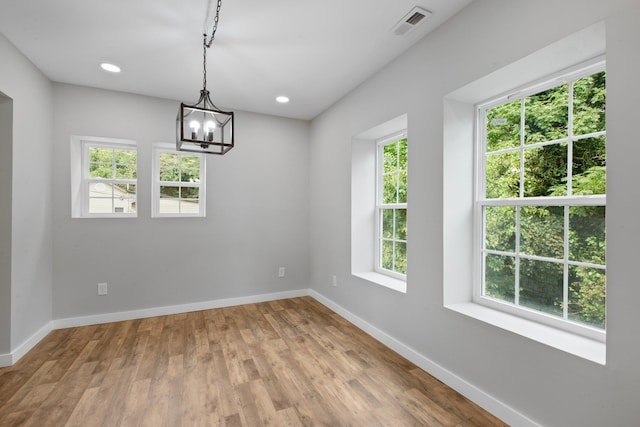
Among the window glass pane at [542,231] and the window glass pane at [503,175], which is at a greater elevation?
the window glass pane at [503,175]

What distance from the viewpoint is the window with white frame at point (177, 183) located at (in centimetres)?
378

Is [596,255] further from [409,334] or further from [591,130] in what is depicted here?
[409,334]

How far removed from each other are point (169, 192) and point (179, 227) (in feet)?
1.57

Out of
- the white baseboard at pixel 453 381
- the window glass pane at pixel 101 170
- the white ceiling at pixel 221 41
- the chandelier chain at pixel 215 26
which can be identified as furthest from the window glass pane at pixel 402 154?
the window glass pane at pixel 101 170

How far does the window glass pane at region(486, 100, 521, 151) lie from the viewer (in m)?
2.09

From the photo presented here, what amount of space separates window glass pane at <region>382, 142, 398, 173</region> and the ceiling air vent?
47.1 inches

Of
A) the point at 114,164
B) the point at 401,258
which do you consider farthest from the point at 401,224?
the point at 114,164

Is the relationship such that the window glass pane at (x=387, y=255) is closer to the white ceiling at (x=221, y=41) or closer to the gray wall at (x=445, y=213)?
the gray wall at (x=445, y=213)

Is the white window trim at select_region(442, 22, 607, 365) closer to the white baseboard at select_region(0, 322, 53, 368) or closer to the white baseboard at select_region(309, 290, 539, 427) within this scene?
the white baseboard at select_region(309, 290, 539, 427)

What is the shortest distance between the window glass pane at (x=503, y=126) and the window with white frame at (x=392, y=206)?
965 millimetres

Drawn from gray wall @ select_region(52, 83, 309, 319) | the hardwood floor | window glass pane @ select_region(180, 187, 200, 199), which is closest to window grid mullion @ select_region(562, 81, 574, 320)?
the hardwood floor

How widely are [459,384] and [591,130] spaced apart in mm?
1827

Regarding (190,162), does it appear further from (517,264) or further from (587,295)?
(587,295)

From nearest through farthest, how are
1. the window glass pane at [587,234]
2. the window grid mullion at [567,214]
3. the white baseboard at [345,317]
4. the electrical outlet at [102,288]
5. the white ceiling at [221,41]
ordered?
the window glass pane at [587,234], the window grid mullion at [567,214], the white baseboard at [345,317], the white ceiling at [221,41], the electrical outlet at [102,288]
